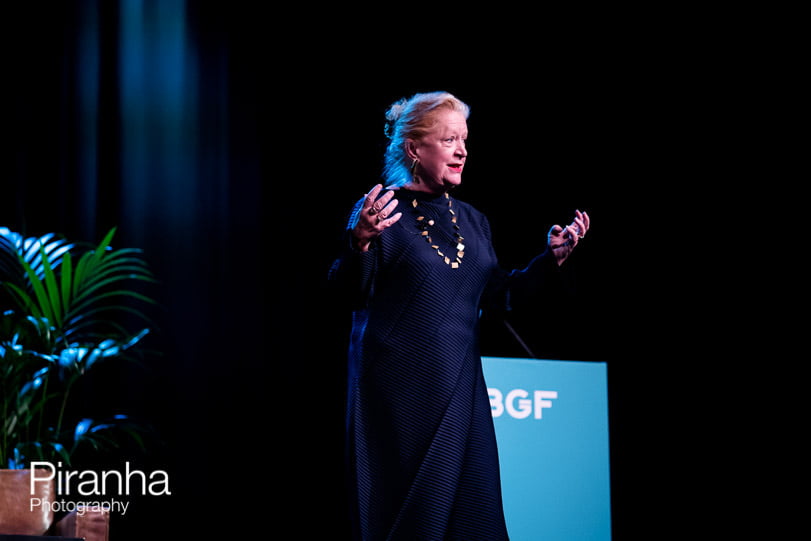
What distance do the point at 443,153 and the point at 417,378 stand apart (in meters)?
0.58

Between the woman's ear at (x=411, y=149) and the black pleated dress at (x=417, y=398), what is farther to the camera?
the woman's ear at (x=411, y=149)

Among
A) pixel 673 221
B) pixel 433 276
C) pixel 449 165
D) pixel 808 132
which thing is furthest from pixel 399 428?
pixel 808 132

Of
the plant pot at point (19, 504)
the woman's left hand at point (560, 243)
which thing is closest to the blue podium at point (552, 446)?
the woman's left hand at point (560, 243)

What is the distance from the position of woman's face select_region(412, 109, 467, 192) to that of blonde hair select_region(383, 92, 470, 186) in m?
0.02

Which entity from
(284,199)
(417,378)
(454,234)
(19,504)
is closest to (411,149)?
(454,234)

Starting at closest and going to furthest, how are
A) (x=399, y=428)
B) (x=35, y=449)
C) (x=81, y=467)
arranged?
1. (x=399, y=428)
2. (x=35, y=449)
3. (x=81, y=467)

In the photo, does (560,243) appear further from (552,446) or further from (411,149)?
(552,446)

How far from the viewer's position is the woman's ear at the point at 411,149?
206 centimetres

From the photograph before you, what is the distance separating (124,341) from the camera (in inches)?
99.7

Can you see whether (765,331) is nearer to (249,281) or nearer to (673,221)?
(673,221)

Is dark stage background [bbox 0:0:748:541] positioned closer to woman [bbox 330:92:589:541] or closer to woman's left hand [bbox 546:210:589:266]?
woman's left hand [bbox 546:210:589:266]

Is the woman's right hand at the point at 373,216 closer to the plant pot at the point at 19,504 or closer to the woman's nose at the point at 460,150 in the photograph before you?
the woman's nose at the point at 460,150

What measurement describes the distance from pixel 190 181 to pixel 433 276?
1608mm

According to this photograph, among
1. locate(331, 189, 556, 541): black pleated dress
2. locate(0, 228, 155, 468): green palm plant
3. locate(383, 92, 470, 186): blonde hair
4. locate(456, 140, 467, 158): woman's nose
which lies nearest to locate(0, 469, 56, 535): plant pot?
locate(0, 228, 155, 468): green palm plant
